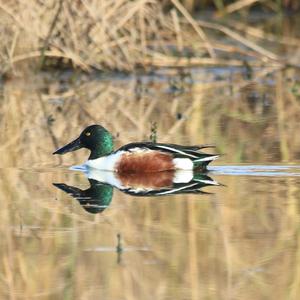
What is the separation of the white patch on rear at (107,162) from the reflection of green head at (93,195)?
37cm

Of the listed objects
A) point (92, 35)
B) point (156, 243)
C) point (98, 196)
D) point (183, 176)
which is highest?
point (92, 35)

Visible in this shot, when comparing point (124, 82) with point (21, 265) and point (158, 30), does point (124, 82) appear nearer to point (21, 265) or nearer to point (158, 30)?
point (158, 30)

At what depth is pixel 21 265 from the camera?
6.09 meters

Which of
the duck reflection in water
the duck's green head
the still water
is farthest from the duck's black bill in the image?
the duck reflection in water

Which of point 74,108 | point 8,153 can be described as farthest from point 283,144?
point 74,108

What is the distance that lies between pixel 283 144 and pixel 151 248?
372cm

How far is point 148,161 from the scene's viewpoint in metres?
8.79

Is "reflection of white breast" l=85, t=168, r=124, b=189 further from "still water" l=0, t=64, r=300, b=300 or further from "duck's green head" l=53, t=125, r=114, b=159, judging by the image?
"duck's green head" l=53, t=125, r=114, b=159

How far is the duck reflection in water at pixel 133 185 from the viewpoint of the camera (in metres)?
7.83

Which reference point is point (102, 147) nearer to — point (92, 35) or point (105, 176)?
point (105, 176)

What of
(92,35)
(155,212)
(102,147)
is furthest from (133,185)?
(92,35)

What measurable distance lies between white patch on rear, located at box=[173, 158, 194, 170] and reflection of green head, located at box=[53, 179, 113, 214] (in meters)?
0.63

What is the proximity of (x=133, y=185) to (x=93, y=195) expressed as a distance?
0.49 metres

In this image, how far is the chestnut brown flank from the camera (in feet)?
28.8
